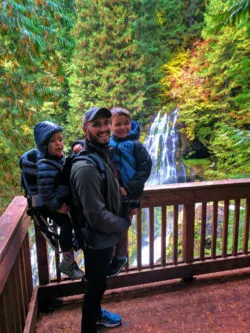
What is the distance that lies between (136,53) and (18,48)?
36.2 ft

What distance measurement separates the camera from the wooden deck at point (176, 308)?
2080 mm

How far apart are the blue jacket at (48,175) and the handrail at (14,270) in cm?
27

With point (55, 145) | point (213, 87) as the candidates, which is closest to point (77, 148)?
point (55, 145)

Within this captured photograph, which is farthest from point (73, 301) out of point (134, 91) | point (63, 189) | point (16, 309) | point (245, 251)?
point (134, 91)

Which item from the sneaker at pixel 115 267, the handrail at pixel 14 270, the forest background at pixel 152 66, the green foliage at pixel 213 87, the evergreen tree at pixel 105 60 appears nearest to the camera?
the handrail at pixel 14 270

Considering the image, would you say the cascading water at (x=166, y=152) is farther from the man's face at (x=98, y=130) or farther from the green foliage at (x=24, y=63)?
the man's face at (x=98, y=130)

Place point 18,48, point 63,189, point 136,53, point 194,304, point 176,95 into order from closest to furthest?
point 63,189, point 194,304, point 18,48, point 176,95, point 136,53

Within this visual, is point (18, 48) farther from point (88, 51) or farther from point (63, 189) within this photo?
point (88, 51)

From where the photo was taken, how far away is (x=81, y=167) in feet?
4.70

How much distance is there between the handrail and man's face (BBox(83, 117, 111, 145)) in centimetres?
72

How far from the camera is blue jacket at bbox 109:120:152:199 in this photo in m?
1.79

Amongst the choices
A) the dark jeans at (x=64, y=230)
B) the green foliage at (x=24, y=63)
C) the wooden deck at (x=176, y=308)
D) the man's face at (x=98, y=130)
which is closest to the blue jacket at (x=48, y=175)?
the dark jeans at (x=64, y=230)

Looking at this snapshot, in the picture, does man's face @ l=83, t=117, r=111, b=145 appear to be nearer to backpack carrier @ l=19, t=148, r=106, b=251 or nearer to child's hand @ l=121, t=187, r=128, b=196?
backpack carrier @ l=19, t=148, r=106, b=251

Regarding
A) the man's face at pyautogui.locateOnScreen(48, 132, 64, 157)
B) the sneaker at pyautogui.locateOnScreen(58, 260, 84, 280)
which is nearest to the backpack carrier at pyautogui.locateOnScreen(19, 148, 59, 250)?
the man's face at pyautogui.locateOnScreen(48, 132, 64, 157)
